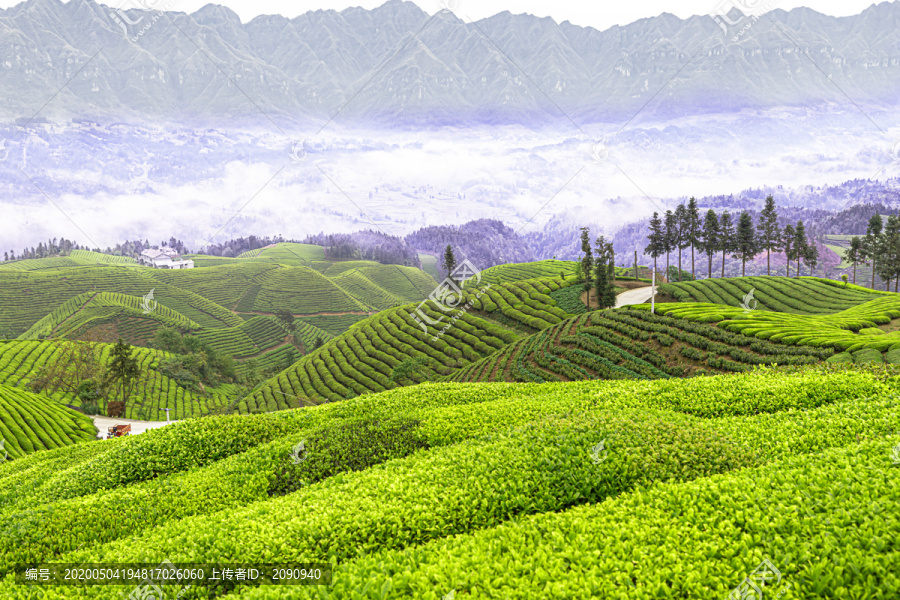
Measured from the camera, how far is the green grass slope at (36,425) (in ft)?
114

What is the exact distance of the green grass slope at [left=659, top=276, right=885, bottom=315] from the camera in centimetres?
4416

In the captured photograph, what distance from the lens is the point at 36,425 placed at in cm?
3800

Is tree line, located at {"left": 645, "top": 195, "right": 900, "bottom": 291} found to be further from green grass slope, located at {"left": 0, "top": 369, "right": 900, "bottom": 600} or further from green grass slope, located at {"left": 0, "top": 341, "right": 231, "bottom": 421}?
green grass slope, located at {"left": 0, "top": 341, "right": 231, "bottom": 421}

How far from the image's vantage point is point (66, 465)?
12.7m

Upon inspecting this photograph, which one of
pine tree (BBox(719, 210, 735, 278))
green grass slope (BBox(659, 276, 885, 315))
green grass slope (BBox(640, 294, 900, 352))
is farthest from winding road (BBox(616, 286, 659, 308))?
green grass slope (BBox(640, 294, 900, 352))

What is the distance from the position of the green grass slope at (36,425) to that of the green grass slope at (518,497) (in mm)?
30839

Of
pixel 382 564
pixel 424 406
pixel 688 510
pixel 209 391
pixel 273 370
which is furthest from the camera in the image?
pixel 273 370

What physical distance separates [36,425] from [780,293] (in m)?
64.0

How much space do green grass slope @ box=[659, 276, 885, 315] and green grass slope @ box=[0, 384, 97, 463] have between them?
5338 cm

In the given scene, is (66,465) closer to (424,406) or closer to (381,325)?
(424,406)

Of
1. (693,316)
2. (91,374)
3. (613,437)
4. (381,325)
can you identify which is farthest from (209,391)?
(613,437)

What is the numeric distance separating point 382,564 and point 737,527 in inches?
152

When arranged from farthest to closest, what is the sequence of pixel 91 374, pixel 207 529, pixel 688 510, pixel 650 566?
pixel 91 374 → pixel 207 529 → pixel 688 510 → pixel 650 566

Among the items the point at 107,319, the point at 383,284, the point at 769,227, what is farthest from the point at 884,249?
the point at 383,284
